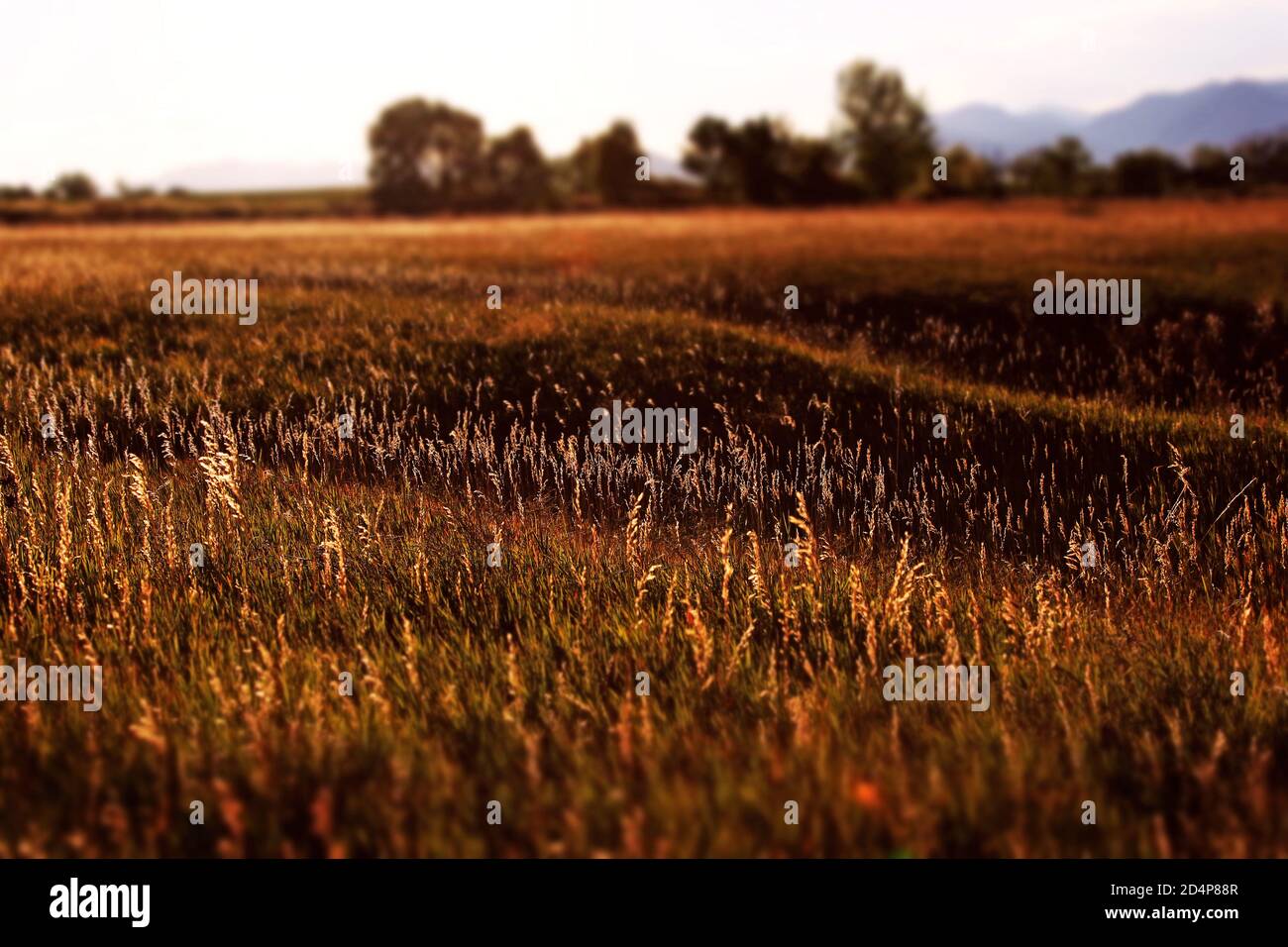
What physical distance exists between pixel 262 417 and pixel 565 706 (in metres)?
6.34

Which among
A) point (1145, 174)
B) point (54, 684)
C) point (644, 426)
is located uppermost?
point (1145, 174)

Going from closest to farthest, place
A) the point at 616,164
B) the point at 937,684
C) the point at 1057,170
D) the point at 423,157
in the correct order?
the point at 937,684 → the point at 616,164 → the point at 1057,170 → the point at 423,157

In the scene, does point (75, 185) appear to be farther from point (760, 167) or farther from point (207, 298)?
point (207, 298)

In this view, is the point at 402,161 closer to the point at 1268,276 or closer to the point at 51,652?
the point at 1268,276

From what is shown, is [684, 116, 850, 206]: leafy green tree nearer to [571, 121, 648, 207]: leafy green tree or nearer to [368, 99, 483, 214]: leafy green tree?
[571, 121, 648, 207]: leafy green tree

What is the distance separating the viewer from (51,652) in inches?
163

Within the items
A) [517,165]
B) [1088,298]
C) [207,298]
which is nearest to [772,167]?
[517,165]

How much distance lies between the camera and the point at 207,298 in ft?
49.5

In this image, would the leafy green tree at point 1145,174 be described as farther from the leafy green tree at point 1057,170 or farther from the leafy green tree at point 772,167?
the leafy green tree at point 772,167

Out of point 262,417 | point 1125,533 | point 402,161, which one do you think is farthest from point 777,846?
point 402,161
